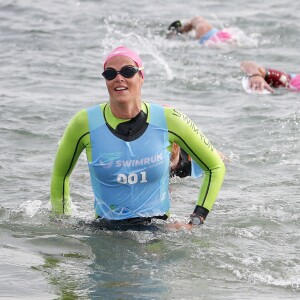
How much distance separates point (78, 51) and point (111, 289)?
11233mm

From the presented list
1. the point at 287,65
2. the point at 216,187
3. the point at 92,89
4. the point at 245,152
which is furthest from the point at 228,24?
the point at 216,187

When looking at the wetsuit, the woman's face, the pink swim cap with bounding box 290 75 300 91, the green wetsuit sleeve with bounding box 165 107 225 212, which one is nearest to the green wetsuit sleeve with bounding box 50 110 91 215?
the wetsuit

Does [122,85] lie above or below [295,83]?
above

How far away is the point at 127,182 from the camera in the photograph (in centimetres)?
718

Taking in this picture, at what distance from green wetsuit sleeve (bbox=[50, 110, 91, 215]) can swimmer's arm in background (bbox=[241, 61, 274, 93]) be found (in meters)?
7.42

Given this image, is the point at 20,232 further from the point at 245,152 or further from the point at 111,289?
the point at 245,152

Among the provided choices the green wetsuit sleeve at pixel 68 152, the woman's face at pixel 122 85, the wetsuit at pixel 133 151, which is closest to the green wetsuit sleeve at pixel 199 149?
the wetsuit at pixel 133 151

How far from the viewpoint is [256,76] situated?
46.8 ft

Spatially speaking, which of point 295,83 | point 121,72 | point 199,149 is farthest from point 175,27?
point 121,72

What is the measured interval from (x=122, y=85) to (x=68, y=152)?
0.70m

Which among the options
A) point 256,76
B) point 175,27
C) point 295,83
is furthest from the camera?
point 175,27

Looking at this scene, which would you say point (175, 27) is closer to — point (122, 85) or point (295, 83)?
point (295, 83)

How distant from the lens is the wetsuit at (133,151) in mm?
7070

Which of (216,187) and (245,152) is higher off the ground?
(216,187)
